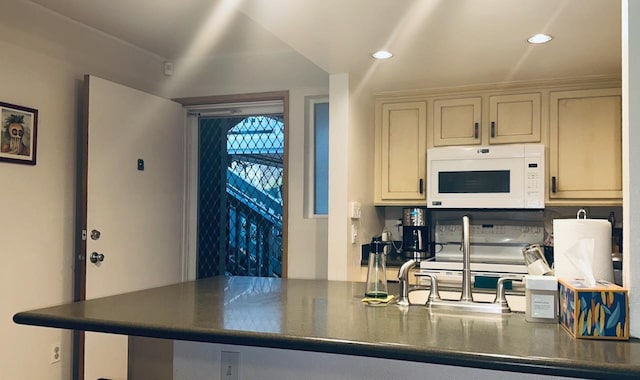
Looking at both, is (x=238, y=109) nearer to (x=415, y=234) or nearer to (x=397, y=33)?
(x=415, y=234)

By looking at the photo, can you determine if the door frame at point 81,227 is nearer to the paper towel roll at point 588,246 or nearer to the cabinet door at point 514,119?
the cabinet door at point 514,119

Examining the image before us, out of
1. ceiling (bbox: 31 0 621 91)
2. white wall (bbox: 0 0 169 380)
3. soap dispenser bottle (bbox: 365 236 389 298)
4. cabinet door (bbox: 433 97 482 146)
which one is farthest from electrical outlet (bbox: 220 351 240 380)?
→ cabinet door (bbox: 433 97 482 146)

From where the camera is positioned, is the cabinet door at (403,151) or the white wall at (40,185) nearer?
the white wall at (40,185)

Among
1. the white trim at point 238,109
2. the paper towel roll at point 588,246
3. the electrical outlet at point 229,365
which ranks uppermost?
the white trim at point 238,109

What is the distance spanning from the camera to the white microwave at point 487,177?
336 centimetres

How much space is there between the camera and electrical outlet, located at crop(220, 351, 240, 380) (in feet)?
5.84

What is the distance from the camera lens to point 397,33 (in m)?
2.57

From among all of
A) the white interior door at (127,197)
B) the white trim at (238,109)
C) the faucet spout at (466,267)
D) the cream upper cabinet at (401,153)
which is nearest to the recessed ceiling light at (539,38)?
the cream upper cabinet at (401,153)

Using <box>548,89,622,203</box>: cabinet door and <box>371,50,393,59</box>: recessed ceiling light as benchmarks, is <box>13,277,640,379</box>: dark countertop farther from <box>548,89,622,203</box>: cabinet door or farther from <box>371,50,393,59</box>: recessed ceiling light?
<box>548,89,622,203</box>: cabinet door

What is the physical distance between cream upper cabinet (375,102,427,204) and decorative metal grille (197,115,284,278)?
2.85 feet

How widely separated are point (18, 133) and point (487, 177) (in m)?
2.73

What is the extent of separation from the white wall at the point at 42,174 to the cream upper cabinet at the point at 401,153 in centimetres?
50

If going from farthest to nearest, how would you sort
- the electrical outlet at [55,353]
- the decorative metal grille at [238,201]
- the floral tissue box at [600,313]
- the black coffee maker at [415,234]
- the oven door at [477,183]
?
Answer: 1. the decorative metal grille at [238,201]
2. the black coffee maker at [415,234]
3. the oven door at [477,183]
4. the electrical outlet at [55,353]
5. the floral tissue box at [600,313]

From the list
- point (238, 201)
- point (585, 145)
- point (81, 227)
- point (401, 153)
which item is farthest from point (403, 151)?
point (81, 227)
